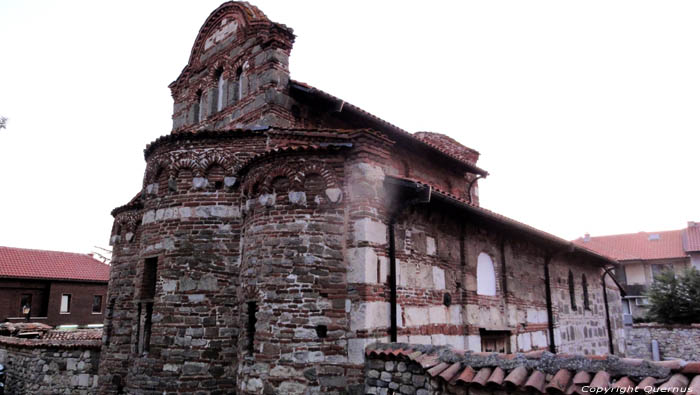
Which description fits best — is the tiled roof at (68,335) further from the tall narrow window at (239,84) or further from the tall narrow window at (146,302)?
the tall narrow window at (239,84)

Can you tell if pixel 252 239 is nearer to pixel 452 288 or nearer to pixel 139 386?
pixel 139 386

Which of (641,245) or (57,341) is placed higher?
(641,245)

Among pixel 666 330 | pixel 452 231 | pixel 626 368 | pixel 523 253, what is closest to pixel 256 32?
pixel 452 231

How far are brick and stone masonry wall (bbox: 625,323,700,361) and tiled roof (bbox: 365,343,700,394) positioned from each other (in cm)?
2028

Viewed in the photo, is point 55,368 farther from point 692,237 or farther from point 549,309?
point 692,237

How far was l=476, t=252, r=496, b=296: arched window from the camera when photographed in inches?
418

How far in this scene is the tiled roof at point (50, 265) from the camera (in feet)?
91.0

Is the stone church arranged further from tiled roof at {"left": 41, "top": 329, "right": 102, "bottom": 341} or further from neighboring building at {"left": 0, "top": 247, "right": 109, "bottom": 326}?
neighboring building at {"left": 0, "top": 247, "right": 109, "bottom": 326}

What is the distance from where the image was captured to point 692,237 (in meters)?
Result: 34.6

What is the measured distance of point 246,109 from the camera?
10.8m

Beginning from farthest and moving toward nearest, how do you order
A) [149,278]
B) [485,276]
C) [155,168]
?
[485,276] < [155,168] < [149,278]

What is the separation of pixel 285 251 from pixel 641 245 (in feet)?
123

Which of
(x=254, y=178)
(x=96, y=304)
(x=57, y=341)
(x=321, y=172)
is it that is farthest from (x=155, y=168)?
(x=96, y=304)

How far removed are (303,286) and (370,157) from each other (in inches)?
94.2
